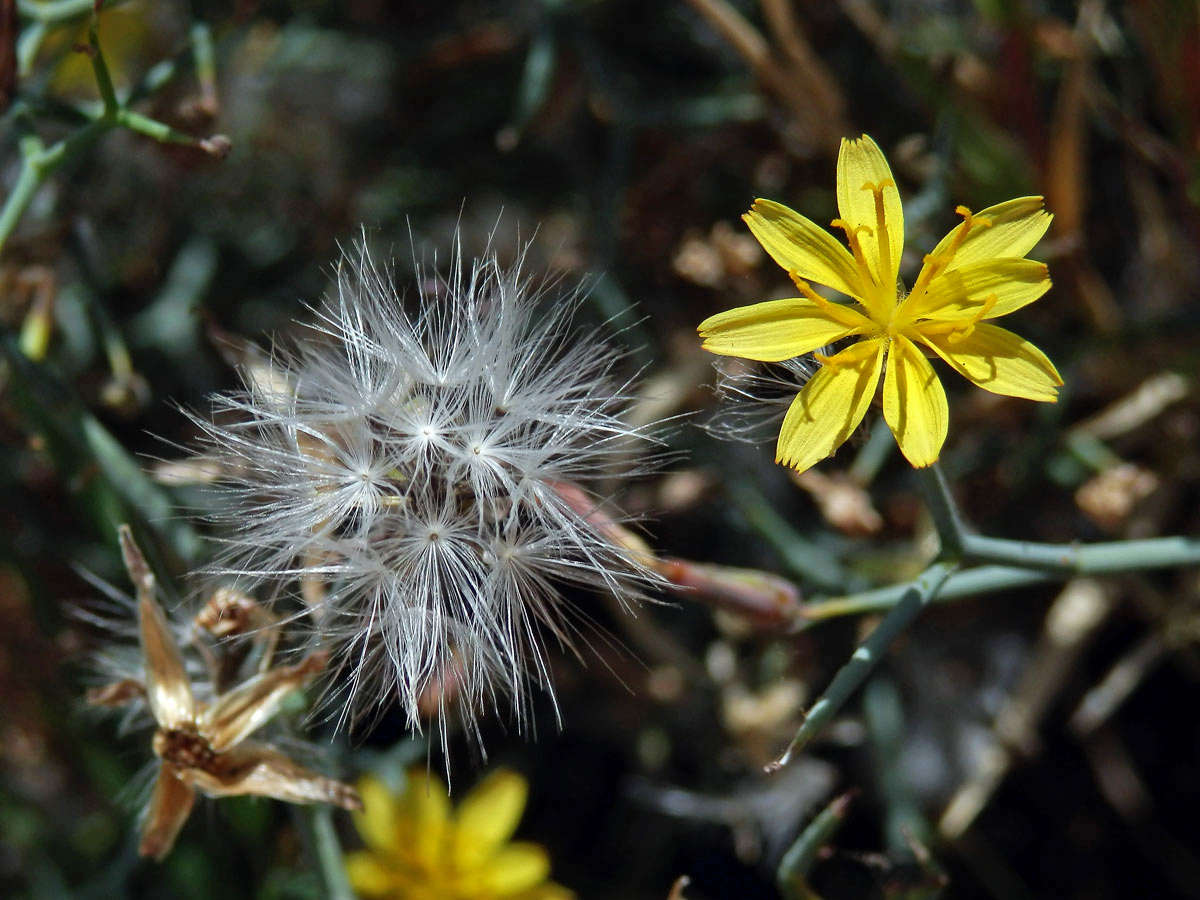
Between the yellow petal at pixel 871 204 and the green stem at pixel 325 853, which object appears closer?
the yellow petal at pixel 871 204

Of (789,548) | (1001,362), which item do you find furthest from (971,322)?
(789,548)

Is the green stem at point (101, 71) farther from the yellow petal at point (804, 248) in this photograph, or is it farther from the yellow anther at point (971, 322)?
the yellow anther at point (971, 322)

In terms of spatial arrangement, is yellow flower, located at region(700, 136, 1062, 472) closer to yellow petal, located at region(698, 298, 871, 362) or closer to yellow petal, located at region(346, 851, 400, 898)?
yellow petal, located at region(698, 298, 871, 362)

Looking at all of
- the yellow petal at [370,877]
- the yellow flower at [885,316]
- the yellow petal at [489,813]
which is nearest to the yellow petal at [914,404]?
the yellow flower at [885,316]

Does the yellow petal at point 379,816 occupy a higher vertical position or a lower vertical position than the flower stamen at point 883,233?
lower

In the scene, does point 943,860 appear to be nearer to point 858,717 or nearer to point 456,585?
point 858,717

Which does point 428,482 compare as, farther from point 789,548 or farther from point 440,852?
point 440,852

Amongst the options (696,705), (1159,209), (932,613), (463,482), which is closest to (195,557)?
→ (463,482)
